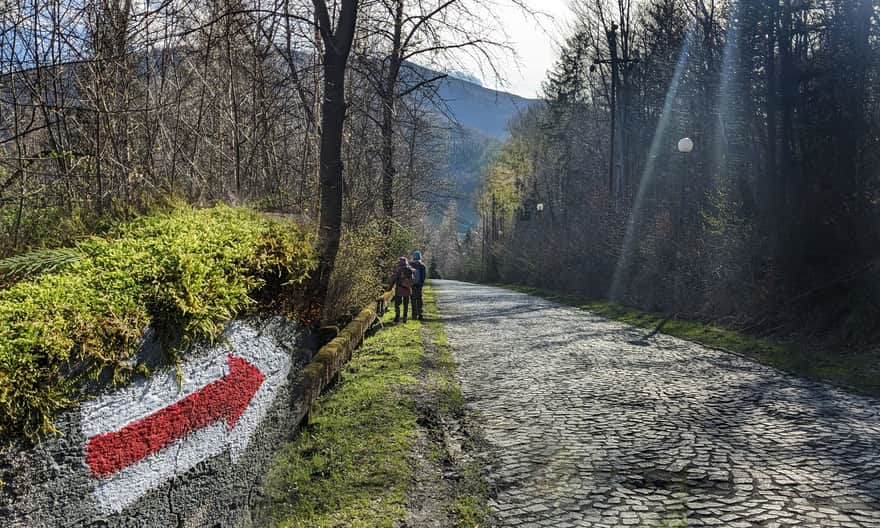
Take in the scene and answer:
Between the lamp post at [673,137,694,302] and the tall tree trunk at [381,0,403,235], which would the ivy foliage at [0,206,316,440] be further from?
the lamp post at [673,137,694,302]

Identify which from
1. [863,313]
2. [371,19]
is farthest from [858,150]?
[371,19]

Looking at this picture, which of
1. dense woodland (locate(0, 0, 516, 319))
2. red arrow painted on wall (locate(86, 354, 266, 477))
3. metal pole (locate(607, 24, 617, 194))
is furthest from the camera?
metal pole (locate(607, 24, 617, 194))

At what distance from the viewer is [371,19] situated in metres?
9.16

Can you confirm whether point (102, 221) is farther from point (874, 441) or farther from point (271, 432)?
point (874, 441)

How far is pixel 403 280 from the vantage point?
14.5 metres

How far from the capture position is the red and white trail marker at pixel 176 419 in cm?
253

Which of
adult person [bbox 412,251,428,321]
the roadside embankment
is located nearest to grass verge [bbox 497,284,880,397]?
adult person [bbox 412,251,428,321]

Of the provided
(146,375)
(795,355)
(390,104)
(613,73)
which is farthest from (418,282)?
(613,73)

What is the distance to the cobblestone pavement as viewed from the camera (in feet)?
13.6

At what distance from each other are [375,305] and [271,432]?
8.21m

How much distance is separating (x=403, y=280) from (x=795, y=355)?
8.16 meters

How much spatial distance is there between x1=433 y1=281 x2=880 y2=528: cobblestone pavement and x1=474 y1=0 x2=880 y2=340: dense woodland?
11.2 ft

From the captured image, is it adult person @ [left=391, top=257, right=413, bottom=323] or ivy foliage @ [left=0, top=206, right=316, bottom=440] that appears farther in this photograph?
adult person @ [left=391, top=257, right=413, bottom=323]

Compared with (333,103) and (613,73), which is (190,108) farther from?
(613,73)
